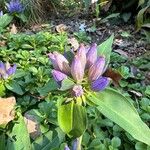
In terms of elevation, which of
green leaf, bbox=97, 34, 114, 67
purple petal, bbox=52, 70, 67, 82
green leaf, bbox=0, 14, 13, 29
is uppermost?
purple petal, bbox=52, 70, 67, 82

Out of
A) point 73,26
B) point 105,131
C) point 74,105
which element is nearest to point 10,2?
point 73,26

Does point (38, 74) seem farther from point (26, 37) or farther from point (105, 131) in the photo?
point (26, 37)

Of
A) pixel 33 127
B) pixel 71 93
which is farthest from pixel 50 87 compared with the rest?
pixel 33 127

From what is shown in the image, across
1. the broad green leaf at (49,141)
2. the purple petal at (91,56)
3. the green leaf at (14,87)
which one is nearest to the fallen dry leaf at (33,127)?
the broad green leaf at (49,141)

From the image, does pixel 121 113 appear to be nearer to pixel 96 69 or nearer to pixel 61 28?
pixel 96 69

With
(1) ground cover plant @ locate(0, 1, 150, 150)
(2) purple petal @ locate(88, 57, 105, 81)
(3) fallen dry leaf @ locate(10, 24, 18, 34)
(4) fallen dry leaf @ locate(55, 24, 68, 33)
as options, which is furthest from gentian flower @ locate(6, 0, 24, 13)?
(2) purple petal @ locate(88, 57, 105, 81)

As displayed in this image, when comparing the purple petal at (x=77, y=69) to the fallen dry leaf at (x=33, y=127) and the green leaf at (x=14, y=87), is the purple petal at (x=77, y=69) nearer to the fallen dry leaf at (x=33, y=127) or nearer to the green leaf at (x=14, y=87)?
the fallen dry leaf at (x=33, y=127)

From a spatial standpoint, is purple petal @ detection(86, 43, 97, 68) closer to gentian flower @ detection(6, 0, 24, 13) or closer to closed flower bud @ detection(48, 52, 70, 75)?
closed flower bud @ detection(48, 52, 70, 75)

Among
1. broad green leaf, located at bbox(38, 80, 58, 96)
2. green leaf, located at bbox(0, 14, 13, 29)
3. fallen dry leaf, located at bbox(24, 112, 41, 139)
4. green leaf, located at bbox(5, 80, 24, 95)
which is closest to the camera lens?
broad green leaf, located at bbox(38, 80, 58, 96)
